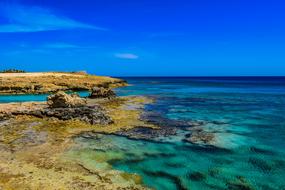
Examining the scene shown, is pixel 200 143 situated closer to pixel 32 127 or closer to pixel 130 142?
pixel 130 142

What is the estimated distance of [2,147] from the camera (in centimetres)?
1934

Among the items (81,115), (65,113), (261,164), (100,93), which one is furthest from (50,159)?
(100,93)

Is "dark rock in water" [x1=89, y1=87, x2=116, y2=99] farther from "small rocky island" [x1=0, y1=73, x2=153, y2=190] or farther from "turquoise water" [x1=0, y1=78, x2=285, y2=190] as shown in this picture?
"turquoise water" [x1=0, y1=78, x2=285, y2=190]

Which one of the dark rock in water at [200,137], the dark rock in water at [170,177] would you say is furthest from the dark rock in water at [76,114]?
the dark rock in water at [170,177]

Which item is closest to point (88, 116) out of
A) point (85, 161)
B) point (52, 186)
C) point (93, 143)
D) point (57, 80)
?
point (93, 143)

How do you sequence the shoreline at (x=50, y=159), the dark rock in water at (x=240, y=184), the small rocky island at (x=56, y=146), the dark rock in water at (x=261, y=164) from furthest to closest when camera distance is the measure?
1. the dark rock in water at (x=261, y=164)
2. the small rocky island at (x=56, y=146)
3. the shoreline at (x=50, y=159)
4. the dark rock in water at (x=240, y=184)

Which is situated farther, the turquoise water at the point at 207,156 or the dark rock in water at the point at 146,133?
the dark rock in water at the point at 146,133

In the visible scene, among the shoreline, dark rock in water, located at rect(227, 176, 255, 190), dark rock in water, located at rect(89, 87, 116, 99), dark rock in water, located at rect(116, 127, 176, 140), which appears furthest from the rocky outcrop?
dark rock in water, located at rect(89, 87, 116, 99)

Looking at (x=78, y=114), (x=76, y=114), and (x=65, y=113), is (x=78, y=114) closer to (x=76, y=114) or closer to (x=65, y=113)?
(x=76, y=114)

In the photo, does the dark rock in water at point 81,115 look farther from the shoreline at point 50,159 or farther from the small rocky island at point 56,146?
the shoreline at point 50,159

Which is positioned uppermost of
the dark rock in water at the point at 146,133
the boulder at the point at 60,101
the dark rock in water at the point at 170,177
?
the boulder at the point at 60,101

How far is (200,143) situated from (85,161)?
23.4 feet

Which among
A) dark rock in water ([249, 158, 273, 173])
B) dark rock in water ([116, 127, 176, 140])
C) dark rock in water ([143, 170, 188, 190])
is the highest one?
dark rock in water ([116, 127, 176, 140])

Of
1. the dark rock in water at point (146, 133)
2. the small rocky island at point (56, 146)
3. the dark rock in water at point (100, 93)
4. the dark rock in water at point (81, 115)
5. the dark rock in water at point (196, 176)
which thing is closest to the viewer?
the small rocky island at point (56, 146)
